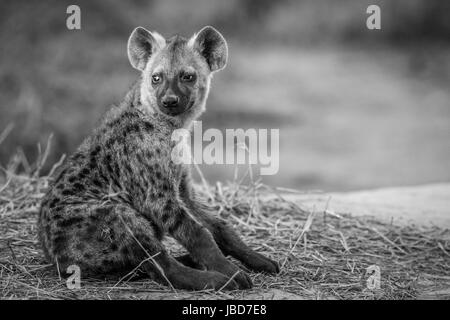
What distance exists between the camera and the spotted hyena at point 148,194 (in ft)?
12.6

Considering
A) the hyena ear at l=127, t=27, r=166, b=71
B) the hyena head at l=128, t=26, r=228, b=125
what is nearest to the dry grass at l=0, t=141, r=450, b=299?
the hyena head at l=128, t=26, r=228, b=125

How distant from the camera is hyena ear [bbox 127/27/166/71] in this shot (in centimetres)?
461

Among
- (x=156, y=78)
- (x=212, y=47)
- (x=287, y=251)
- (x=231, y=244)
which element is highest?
(x=212, y=47)

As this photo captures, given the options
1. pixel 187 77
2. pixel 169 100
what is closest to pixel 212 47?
pixel 187 77

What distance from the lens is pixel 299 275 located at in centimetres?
415

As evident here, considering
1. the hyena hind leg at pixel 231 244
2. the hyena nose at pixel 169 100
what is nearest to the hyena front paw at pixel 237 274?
the hyena hind leg at pixel 231 244

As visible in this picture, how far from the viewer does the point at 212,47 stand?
4723 mm

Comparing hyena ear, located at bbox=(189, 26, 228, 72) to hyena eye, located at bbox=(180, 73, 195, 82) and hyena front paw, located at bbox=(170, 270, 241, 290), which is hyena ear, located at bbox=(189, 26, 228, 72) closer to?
hyena eye, located at bbox=(180, 73, 195, 82)

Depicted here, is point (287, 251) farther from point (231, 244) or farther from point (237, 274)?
point (237, 274)

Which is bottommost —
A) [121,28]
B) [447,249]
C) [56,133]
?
[447,249]

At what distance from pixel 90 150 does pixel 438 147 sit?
7413mm

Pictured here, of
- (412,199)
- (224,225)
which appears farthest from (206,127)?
(224,225)

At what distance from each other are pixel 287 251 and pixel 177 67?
4.31ft
